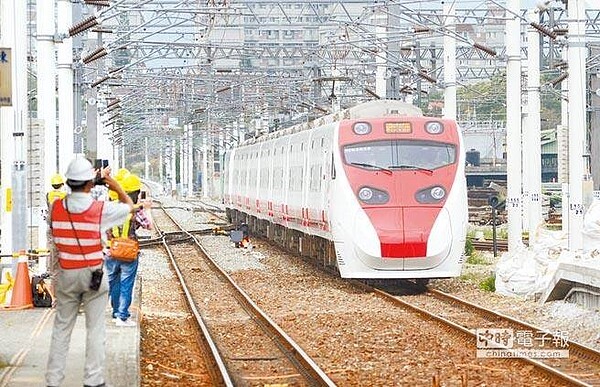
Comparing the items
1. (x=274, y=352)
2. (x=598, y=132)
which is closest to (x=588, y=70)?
(x=598, y=132)

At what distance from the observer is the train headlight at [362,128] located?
22.0m

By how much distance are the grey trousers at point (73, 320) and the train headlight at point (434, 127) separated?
13.3 metres

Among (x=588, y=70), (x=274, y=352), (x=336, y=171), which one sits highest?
(x=588, y=70)

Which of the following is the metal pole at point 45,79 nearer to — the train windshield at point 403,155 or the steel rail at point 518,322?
the train windshield at point 403,155

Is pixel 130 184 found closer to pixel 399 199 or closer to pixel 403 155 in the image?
pixel 399 199

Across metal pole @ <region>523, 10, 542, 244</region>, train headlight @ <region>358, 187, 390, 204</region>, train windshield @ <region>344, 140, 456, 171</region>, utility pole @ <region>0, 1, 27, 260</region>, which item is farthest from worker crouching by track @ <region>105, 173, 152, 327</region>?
metal pole @ <region>523, 10, 542, 244</region>

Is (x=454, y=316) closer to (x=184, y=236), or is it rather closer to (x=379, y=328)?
(x=379, y=328)

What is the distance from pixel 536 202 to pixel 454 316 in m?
14.5

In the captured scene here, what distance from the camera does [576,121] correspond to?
81.2 feet

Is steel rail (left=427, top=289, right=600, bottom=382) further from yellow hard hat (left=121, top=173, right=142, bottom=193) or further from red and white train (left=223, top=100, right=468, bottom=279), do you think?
yellow hard hat (left=121, top=173, right=142, bottom=193)

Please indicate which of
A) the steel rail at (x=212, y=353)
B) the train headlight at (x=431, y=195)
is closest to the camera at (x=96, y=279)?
the steel rail at (x=212, y=353)

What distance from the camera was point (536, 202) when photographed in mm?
31953

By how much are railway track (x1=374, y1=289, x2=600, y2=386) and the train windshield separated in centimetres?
218

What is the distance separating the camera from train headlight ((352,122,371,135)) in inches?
868
